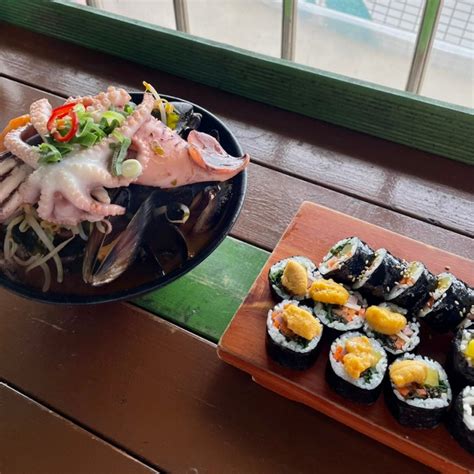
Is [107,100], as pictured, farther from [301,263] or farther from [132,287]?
[301,263]

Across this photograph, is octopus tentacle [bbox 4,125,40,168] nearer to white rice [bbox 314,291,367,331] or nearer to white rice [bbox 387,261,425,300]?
white rice [bbox 314,291,367,331]

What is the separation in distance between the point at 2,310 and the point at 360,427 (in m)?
0.77

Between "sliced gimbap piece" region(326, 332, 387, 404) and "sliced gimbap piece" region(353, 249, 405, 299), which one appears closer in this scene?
"sliced gimbap piece" region(326, 332, 387, 404)

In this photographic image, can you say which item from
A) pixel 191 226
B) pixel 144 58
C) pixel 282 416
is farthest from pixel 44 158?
pixel 144 58

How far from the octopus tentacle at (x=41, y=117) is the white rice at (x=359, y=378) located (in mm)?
630

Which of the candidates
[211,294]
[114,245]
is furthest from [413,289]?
[114,245]

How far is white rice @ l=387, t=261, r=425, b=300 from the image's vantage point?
1.02 metres

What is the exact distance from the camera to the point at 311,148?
154 cm

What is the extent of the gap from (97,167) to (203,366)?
1.43 feet

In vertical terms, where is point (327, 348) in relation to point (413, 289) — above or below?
below

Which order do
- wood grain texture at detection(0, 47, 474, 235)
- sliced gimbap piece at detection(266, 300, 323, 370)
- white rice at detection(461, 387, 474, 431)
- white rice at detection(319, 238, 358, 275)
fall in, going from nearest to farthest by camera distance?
white rice at detection(461, 387, 474, 431) < sliced gimbap piece at detection(266, 300, 323, 370) < white rice at detection(319, 238, 358, 275) < wood grain texture at detection(0, 47, 474, 235)

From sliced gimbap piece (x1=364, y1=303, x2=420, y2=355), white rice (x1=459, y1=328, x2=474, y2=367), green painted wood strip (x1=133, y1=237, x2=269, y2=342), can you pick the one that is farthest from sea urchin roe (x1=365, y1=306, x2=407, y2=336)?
green painted wood strip (x1=133, y1=237, x2=269, y2=342)

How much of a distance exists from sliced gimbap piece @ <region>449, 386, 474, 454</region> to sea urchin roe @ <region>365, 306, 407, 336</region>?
15 centimetres

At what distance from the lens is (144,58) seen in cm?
182
